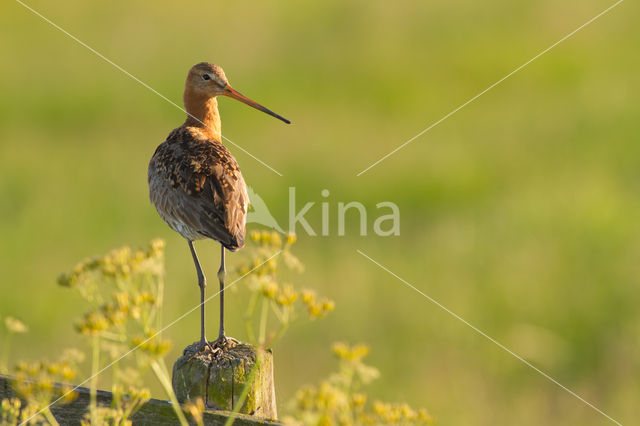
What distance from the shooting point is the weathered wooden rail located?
3.25m

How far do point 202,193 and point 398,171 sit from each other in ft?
26.3

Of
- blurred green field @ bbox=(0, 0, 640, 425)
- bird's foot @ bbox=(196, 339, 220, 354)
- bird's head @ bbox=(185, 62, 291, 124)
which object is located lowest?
bird's foot @ bbox=(196, 339, 220, 354)

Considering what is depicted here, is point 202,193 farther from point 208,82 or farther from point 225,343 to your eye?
point 208,82

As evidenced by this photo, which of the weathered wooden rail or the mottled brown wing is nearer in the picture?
the weathered wooden rail

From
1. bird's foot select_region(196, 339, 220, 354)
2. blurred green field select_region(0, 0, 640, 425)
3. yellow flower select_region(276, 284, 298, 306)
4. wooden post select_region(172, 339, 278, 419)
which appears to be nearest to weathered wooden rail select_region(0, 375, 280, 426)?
wooden post select_region(172, 339, 278, 419)

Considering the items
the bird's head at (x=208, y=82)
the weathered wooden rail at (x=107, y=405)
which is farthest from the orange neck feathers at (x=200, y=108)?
the weathered wooden rail at (x=107, y=405)

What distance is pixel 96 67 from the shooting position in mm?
15812

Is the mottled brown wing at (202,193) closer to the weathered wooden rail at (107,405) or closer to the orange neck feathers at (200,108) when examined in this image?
the orange neck feathers at (200,108)

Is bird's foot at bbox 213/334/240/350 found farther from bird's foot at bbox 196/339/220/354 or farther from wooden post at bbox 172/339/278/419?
wooden post at bbox 172/339/278/419

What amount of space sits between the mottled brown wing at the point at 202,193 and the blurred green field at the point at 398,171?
1651mm

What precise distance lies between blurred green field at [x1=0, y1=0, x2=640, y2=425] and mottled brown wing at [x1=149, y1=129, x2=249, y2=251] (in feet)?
5.42

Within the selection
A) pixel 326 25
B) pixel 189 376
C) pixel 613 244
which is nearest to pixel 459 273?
pixel 613 244

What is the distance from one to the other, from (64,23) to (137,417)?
48.9ft

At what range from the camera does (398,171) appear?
1220cm
